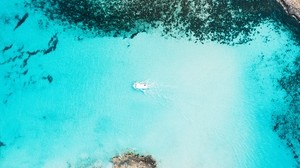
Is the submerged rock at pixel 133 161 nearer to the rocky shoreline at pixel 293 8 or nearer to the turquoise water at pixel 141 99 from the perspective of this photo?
the turquoise water at pixel 141 99

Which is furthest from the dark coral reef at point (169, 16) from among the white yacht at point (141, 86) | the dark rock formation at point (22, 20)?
the white yacht at point (141, 86)

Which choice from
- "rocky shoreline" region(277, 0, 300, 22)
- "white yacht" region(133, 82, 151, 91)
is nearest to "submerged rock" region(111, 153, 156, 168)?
"white yacht" region(133, 82, 151, 91)

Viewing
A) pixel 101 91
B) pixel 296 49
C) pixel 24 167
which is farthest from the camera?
pixel 296 49

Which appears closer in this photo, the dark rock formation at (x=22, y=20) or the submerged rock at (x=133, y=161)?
the submerged rock at (x=133, y=161)

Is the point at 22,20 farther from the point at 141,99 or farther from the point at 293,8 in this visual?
the point at 293,8

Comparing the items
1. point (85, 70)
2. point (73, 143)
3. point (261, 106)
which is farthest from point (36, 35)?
point (261, 106)

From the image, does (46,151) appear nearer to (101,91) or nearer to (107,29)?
(101,91)

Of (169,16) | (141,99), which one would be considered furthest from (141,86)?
(169,16)
